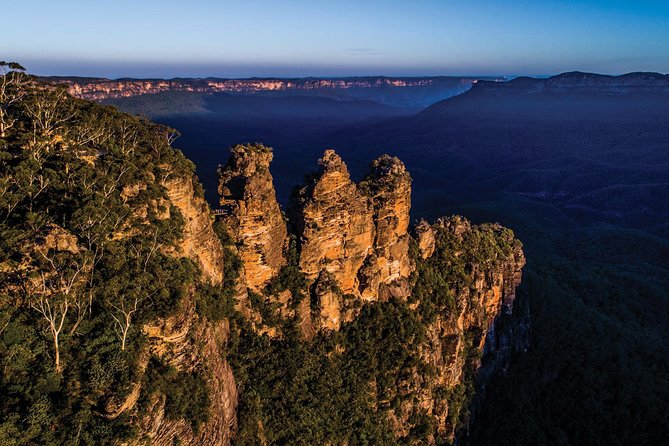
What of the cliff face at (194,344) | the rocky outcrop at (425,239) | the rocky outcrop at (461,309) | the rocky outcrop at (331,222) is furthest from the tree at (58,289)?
the rocky outcrop at (425,239)

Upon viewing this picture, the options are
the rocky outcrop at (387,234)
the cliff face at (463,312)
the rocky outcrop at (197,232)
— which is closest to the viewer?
the rocky outcrop at (197,232)

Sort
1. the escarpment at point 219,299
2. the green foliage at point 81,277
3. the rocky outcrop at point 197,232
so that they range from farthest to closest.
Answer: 1. the rocky outcrop at point 197,232
2. the escarpment at point 219,299
3. the green foliage at point 81,277

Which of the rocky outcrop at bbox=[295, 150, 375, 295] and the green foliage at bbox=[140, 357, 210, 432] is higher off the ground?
the rocky outcrop at bbox=[295, 150, 375, 295]

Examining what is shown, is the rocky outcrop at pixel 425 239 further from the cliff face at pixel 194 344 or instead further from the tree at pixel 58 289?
the tree at pixel 58 289

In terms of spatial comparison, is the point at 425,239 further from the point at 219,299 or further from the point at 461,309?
the point at 219,299

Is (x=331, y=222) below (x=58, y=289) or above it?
below

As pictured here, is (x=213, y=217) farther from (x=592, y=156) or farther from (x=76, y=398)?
(x=592, y=156)

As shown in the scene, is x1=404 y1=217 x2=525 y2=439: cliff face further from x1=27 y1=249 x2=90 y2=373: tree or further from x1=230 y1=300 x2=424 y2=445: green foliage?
x1=27 y1=249 x2=90 y2=373: tree

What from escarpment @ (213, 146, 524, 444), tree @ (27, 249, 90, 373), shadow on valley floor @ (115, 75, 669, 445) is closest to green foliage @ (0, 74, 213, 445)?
tree @ (27, 249, 90, 373)

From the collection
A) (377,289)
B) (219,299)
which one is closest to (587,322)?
(377,289)
